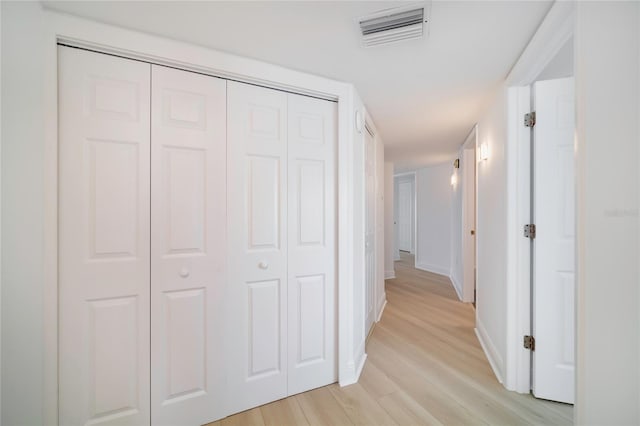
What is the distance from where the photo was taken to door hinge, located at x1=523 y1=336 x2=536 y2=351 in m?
1.90

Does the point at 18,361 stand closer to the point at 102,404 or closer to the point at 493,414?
the point at 102,404

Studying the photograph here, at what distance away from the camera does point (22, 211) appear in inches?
49.3

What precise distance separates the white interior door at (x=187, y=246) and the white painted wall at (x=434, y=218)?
5202 millimetres

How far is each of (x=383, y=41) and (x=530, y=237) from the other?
1.64m

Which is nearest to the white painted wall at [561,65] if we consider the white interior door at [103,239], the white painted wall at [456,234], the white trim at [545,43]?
the white trim at [545,43]

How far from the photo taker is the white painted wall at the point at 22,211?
1.21 meters

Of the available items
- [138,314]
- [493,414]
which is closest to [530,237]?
[493,414]

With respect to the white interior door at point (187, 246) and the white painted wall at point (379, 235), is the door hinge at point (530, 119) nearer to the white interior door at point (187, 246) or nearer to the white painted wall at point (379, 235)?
→ the white painted wall at point (379, 235)

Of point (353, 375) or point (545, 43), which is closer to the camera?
point (545, 43)

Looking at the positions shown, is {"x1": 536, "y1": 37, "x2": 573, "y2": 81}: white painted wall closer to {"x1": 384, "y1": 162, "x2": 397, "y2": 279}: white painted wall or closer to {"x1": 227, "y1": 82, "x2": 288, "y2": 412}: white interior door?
{"x1": 227, "y1": 82, "x2": 288, "y2": 412}: white interior door

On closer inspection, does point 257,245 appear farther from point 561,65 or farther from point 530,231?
point 561,65

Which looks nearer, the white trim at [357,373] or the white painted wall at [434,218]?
the white trim at [357,373]

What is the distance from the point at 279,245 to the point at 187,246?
1.91ft

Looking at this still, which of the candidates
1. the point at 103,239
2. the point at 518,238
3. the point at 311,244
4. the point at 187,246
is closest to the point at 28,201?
the point at 103,239
